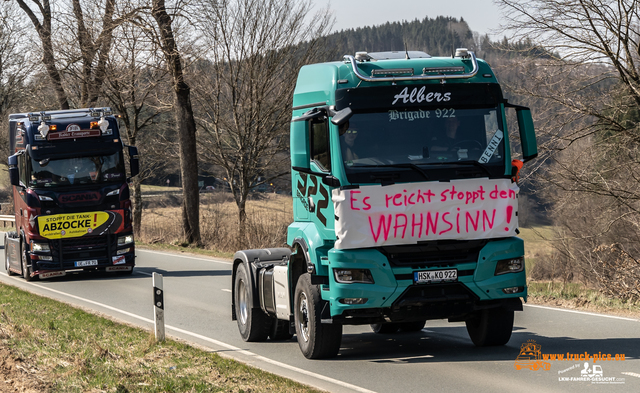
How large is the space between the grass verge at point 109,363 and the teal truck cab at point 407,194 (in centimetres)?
121

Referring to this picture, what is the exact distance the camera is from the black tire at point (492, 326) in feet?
28.0

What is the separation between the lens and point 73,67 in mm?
33594

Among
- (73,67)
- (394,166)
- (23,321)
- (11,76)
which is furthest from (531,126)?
(11,76)

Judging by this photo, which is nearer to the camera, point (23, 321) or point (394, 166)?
point (394, 166)

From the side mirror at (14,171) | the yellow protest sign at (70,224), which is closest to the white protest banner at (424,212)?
the yellow protest sign at (70,224)

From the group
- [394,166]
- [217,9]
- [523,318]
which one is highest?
[217,9]

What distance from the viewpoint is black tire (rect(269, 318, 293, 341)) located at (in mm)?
9961

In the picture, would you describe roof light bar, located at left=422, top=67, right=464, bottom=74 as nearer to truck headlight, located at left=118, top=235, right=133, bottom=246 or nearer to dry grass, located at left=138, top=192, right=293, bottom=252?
dry grass, located at left=138, top=192, right=293, bottom=252

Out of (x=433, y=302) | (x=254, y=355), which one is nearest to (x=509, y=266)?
(x=433, y=302)

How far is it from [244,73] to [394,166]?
24.7 meters

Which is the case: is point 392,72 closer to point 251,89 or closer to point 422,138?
point 422,138

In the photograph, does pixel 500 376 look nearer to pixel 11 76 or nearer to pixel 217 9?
pixel 217 9

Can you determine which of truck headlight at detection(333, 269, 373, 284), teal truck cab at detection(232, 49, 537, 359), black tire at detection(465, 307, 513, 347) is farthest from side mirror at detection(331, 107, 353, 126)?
black tire at detection(465, 307, 513, 347)

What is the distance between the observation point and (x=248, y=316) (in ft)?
32.7
